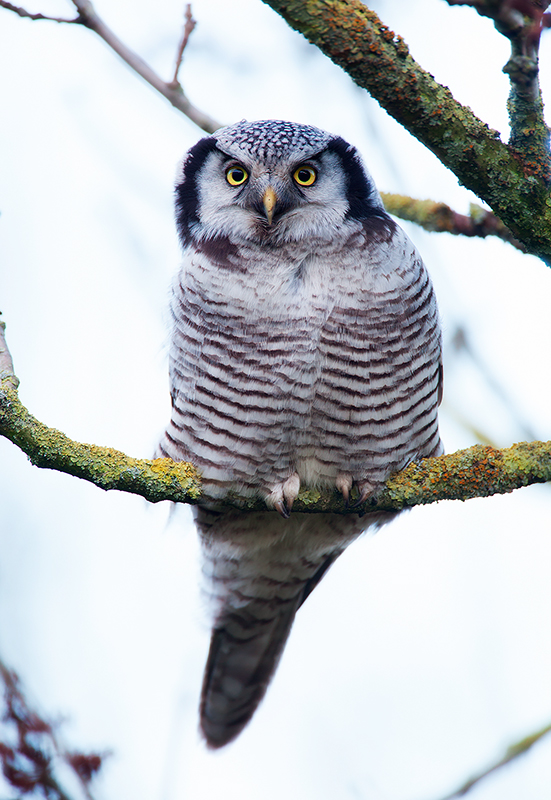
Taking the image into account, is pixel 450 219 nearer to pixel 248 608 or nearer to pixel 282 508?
pixel 282 508

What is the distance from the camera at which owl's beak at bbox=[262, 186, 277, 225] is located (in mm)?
3189

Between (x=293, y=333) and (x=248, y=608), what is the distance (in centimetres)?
190

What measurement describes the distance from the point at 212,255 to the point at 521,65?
5.71 ft

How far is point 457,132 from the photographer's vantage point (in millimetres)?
2084

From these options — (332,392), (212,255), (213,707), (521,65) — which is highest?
(212,255)

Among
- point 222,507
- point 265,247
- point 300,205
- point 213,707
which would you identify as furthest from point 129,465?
point 213,707

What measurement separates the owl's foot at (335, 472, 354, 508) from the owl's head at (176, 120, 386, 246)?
1.05m

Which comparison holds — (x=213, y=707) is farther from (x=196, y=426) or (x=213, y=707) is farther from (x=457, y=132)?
(x=457, y=132)

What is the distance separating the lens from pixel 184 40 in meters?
3.58

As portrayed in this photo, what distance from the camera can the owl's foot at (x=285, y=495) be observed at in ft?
10.4

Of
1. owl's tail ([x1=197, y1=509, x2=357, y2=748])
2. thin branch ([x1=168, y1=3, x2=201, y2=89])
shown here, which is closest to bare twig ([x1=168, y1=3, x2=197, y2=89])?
thin branch ([x1=168, y1=3, x2=201, y2=89])

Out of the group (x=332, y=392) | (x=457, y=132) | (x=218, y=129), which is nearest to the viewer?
(x=457, y=132)

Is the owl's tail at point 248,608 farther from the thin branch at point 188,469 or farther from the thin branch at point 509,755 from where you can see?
the thin branch at point 509,755

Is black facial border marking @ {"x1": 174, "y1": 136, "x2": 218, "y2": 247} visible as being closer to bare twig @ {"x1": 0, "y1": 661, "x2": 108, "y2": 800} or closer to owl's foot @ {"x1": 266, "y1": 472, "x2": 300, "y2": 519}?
owl's foot @ {"x1": 266, "y1": 472, "x2": 300, "y2": 519}
